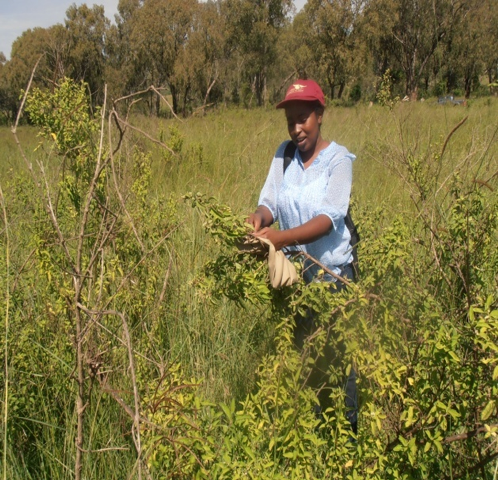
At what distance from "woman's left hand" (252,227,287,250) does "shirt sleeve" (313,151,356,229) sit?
9.1 inches

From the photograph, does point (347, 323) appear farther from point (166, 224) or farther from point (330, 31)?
point (330, 31)

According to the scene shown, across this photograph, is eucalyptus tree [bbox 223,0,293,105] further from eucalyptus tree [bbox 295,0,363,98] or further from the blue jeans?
the blue jeans

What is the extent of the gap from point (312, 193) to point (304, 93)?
42 cm

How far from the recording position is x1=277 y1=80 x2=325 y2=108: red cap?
205cm

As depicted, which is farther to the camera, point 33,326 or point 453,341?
point 33,326

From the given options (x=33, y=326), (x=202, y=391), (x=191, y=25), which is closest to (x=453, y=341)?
(x=202, y=391)

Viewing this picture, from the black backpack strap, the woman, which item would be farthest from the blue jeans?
the black backpack strap

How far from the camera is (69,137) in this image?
2.46m

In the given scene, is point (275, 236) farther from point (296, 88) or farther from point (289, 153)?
point (296, 88)

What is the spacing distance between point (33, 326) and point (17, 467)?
0.63 m

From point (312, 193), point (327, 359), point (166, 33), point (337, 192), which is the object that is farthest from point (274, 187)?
point (166, 33)

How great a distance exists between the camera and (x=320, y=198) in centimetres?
198

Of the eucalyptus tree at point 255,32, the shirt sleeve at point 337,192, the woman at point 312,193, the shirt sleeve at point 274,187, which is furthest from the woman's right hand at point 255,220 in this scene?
the eucalyptus tree at point 255,32

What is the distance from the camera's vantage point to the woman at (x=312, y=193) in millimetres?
1941
